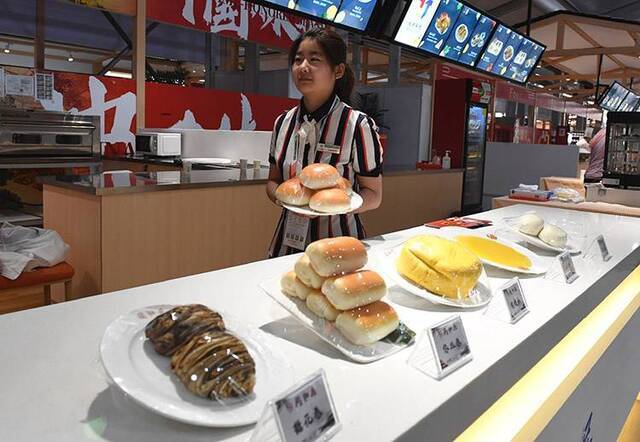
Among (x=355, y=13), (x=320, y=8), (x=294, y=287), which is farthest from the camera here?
(x=355, y=13)

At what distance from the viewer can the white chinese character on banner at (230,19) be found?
6340 mm

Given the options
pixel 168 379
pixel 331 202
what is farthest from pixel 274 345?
pixel 331 202

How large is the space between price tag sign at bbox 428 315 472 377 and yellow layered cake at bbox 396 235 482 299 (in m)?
0.23

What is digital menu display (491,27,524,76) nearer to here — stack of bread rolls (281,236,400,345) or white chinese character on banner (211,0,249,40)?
white chinese character on banner (211,0,249,40)

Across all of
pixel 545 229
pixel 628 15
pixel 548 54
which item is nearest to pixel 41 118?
pixel 545 229

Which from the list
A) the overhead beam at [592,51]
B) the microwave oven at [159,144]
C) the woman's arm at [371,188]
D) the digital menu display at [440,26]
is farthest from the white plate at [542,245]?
the overhead beam at [592,51]

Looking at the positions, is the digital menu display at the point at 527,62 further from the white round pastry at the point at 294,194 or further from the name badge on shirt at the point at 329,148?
the white round pastry at the point at 294,194

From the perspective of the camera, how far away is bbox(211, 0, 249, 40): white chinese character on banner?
20.8ft

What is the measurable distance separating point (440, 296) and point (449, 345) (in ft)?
0.89

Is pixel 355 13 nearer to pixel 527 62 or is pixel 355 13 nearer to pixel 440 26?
pixel 440 26

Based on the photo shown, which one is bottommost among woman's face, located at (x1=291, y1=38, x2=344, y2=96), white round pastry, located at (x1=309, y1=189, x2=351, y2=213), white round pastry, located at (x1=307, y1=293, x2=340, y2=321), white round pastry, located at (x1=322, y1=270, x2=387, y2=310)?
white round pastry, located at (x1=307, y1=293, x2=340, y2=321)

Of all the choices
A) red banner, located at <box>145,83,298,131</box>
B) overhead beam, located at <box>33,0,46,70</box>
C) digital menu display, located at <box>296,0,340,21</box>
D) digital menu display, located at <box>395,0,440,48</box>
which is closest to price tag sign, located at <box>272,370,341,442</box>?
digital menu display, located at <box>296,0,340,21</box>

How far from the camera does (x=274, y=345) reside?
0.93m

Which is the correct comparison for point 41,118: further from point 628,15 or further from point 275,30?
point 628,15
